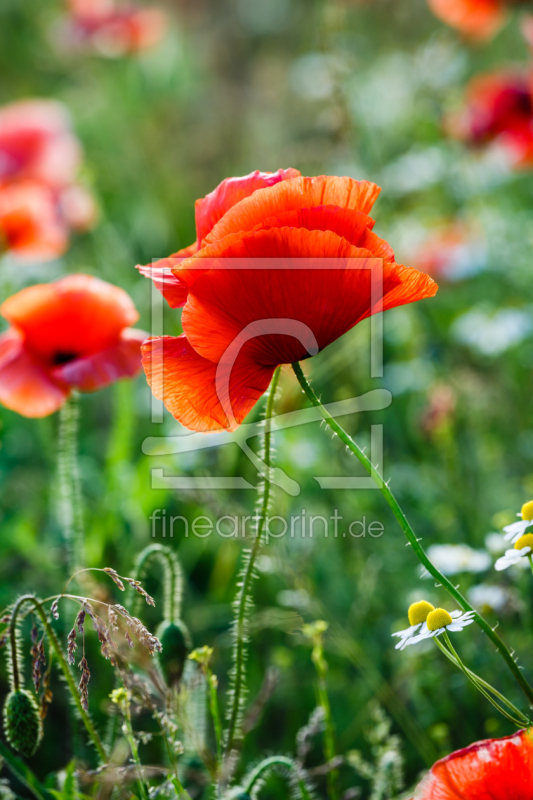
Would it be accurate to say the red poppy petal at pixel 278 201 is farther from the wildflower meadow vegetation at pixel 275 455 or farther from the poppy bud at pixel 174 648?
the poppy bud at pixel 174 648

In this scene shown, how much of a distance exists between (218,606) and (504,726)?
1.93 ft

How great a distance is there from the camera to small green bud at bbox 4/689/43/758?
725 millimetres

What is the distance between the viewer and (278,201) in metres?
0.65

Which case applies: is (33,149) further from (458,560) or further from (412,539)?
(412,539)

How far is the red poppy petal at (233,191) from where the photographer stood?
2.36 feet

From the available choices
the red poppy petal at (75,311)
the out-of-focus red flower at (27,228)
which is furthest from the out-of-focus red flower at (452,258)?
the red poppy petal at (75,311)

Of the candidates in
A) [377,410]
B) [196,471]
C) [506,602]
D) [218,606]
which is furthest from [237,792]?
[377,410]

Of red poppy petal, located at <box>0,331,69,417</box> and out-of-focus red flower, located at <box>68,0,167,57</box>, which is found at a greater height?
out-of-focus red flower, located at <box>68,0,167,57</box>

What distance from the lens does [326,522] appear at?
5.45 feet

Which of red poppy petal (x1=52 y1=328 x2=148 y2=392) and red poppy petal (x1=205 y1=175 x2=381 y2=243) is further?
red poppy petal (x1=52 y1=328 x2=148 y2=392)

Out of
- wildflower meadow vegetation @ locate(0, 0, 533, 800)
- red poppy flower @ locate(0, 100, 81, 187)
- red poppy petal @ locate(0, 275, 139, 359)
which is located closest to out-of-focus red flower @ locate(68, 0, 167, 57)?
wildflower meadow vegetation @ locate(0, 0, 533, 800)

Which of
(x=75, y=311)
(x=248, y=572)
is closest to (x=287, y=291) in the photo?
(x=248, y=572)

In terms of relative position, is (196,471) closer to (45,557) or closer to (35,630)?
(45,557)

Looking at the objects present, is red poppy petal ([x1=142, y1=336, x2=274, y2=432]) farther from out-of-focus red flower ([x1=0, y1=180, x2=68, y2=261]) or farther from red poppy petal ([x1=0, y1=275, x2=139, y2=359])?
out-of-focus red flower ([x1=0, y1=180, x2=68, y2=261])
